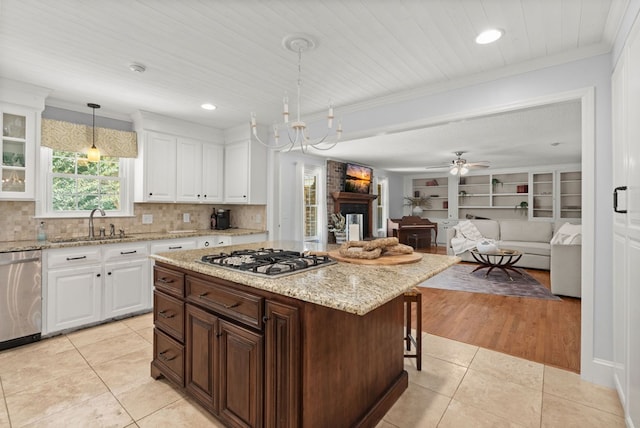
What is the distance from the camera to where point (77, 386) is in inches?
85.6

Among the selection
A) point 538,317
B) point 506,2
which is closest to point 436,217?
point 538,317

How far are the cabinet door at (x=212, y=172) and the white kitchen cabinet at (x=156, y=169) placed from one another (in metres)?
0.45

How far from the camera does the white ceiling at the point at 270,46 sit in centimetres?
189

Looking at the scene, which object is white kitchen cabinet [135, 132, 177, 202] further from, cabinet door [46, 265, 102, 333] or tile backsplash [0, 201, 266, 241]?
cabinet door [46, 265, 102, 333]

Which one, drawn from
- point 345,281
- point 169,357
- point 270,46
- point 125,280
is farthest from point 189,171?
point 345,281

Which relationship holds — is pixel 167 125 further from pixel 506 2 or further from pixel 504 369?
pixel 504 369

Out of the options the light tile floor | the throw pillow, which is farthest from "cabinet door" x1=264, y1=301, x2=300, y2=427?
the throw pillow

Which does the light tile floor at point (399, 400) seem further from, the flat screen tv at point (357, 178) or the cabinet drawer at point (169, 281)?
the flat screen tv at point (357, 178)

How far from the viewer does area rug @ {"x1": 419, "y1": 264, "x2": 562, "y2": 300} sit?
176 inches

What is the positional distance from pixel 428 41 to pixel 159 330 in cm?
280

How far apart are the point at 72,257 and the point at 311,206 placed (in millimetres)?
4175

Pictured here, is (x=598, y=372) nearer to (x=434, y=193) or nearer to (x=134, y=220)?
(x=134, y=220)

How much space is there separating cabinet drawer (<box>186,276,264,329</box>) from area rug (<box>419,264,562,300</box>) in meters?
3.53

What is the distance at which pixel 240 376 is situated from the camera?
5.06 feet
